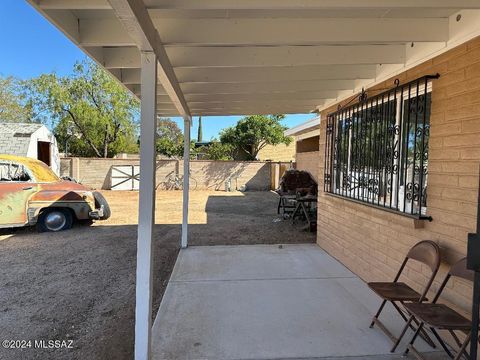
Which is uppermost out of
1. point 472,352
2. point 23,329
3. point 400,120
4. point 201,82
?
point 201,82

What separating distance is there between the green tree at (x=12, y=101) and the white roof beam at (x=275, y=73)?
19.3m

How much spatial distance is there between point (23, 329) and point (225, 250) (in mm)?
3092

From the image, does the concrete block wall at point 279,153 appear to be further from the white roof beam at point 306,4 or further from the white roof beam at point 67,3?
the white roof beam at point 67,3

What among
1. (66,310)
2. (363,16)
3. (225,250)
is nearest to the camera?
(363,16)

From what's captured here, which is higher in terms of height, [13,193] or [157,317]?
[13,193]

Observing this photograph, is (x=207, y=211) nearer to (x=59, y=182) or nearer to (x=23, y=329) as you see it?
(x=59, y=182)

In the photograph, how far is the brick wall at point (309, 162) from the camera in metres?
11.4

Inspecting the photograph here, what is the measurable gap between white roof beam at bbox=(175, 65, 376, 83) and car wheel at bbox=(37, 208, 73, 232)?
5.19 meters

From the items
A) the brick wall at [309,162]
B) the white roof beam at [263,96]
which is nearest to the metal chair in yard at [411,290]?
the white roof beam at [263,96]

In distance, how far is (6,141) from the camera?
11.8 metres

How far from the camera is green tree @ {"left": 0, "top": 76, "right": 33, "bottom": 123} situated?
18.9 m

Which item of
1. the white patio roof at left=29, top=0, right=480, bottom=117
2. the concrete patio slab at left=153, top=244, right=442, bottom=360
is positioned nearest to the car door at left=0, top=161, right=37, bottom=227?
the concrete patio slab at left=153, top=244, right=442, bottom=360

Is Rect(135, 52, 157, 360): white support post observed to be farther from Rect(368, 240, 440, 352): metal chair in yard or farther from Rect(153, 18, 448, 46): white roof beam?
Rect(368, 240, 440, 352): metal chair in yard

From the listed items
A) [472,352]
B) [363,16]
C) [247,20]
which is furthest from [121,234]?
[472,352]
